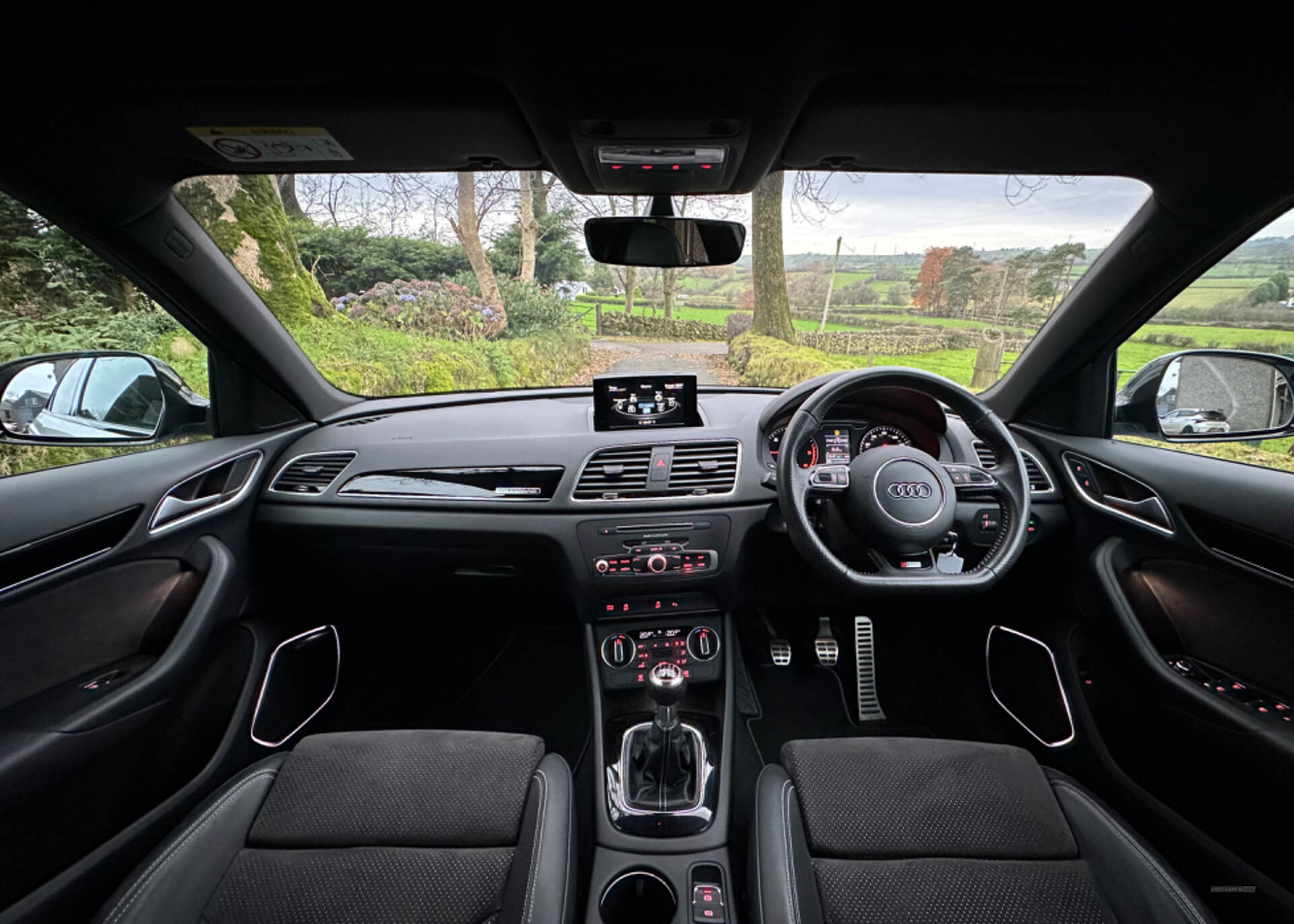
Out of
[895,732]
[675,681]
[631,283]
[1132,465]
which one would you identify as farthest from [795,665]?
[631,283]

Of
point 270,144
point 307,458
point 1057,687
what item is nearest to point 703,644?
point 1057,687

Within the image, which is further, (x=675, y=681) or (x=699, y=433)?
(x=699, y=433)

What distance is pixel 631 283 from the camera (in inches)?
102

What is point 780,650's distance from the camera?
110 inches

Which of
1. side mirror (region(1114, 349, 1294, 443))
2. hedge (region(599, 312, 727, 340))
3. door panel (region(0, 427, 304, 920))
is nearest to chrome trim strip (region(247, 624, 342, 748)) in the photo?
door panel (region(0, 427, 304, 920))

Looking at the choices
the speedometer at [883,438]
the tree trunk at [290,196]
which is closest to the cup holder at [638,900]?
the speedometer at [883,438]

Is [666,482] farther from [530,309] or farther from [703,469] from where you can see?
[530,309]

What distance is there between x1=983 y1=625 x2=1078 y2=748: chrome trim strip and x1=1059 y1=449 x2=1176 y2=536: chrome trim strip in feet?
2.04

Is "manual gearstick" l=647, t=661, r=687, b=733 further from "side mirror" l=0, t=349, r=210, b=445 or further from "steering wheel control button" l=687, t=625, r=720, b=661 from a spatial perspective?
"side mirror" l=0, t=349, r=210, b=445

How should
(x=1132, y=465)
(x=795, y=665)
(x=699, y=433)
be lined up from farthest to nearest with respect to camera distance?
1. (x=795, y=665)
2. (x=699, y=433)
3. (x=1132, y=465)

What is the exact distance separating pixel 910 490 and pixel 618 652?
1.23 metres

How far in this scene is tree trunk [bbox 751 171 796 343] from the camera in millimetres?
2410

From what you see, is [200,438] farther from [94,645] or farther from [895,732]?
[895,732]

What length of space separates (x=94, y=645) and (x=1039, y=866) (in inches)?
104
